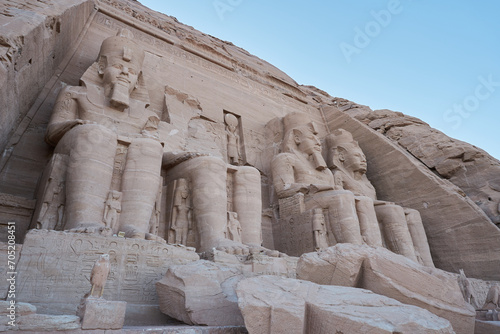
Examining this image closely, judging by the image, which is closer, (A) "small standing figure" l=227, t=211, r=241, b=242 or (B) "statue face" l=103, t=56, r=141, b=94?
(A) "small standing figure" l=227, t=211, r=241, b=242

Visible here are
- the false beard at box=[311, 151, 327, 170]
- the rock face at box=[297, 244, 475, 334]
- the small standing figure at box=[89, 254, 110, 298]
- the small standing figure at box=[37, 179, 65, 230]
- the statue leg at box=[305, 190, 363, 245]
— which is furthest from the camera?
the false beard at box=[311, 151, 327, 170]

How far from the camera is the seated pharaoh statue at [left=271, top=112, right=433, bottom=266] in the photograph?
15.9ft

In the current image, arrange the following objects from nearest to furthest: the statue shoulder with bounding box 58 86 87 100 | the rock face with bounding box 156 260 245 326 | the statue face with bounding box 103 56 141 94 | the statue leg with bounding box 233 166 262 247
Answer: the rock face with bounding box 156 260 245 326, the statue leg with bounding box 233 166 262 247, the statue shoulder with bounding box 58 86 87 100, the statue face with bounding box 103 56 141 94

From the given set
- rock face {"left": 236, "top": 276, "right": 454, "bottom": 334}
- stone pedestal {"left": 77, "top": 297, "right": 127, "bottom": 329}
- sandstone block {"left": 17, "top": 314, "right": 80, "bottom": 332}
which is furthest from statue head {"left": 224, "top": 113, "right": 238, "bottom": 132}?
sandstone block {"left": 17, "top": 314, "right": 80, "bottom": 332}

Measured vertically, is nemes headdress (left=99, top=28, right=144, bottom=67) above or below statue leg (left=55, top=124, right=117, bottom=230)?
above

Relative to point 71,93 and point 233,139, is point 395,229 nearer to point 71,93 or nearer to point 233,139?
point 233,139

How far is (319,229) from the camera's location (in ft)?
15.6

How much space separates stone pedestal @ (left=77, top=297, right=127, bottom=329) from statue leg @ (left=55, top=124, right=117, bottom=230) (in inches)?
42.5

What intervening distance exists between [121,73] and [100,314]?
3662mm

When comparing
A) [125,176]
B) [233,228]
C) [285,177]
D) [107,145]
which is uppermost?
[285,177]

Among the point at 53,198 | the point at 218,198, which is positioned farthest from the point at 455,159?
the point at 53,198

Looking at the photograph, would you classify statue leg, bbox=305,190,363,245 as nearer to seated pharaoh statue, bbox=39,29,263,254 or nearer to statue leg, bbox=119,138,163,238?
seated pharaoh statue, bbox=39,29,263,254

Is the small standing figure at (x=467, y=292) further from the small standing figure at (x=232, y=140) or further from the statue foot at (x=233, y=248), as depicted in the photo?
the small standing figure at (x=232, y=140)

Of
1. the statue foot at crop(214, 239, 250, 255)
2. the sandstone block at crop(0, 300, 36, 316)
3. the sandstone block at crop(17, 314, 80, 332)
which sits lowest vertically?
the sandstone block at crop(17, 314, 80, 332)
